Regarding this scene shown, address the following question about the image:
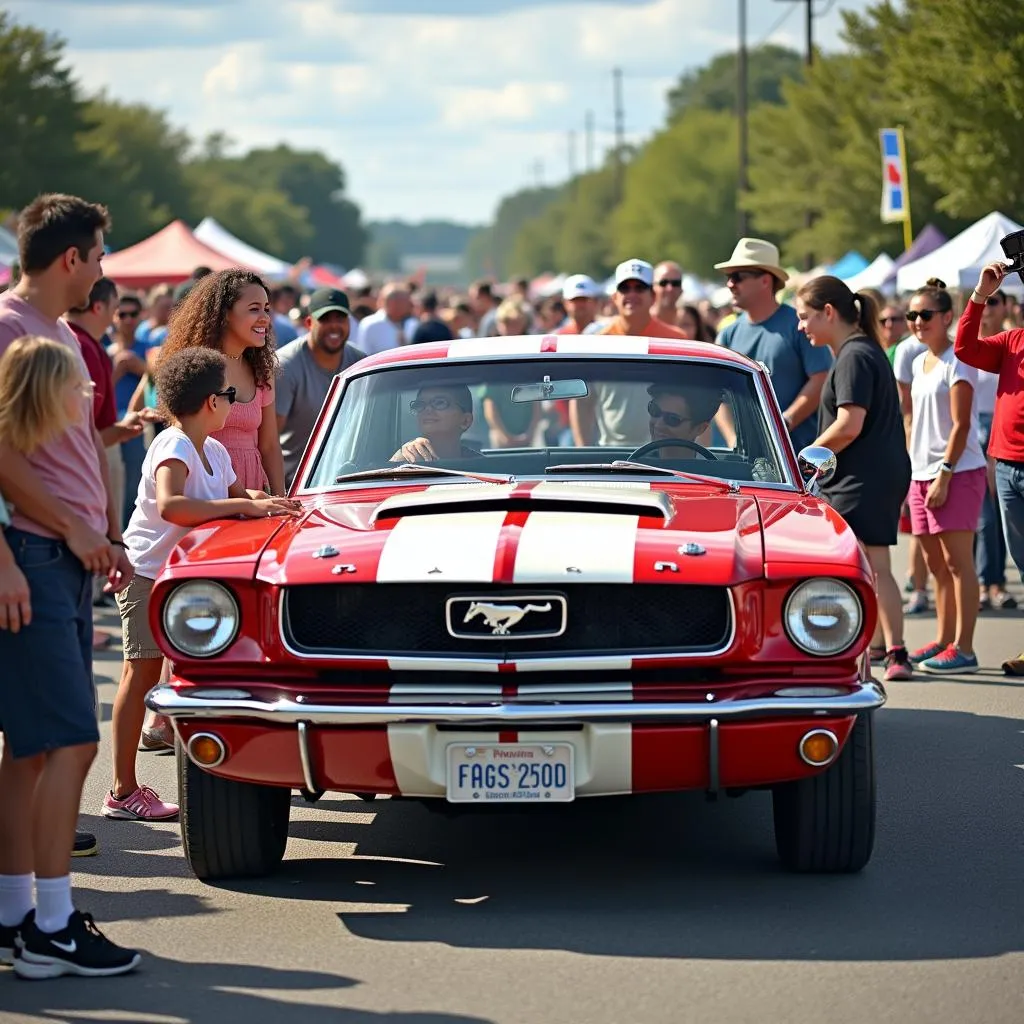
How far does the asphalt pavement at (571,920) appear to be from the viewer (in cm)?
490

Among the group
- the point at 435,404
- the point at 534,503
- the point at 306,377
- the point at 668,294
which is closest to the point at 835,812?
the point at 534,503

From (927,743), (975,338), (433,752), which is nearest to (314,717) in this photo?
(433,752)

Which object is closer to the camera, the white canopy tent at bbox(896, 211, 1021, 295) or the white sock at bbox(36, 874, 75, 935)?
the white sock at bbox(36, 874, 75, 935)

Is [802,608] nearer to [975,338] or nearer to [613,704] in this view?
[613,704]

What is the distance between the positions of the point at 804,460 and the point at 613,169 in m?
151

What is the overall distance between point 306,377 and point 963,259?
1187 centimetres

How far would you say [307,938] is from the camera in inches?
217

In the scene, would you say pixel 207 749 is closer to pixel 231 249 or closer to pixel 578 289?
pixel 578 289

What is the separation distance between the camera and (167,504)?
6.76 metres

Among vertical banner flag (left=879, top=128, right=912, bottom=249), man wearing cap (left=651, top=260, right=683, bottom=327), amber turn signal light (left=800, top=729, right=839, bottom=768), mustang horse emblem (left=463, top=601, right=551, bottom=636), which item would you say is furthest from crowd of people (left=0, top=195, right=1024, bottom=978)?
vertical banner flag (left=879, top=128, right=912, bottom=249)

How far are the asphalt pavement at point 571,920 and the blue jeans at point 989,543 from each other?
527 cm

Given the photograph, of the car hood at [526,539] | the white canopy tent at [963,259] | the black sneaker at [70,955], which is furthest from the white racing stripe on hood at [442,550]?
the white canopy tent at [963,259]

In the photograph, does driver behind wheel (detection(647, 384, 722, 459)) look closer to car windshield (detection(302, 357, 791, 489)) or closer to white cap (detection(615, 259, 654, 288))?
car windshield (detection(302, 357, 791, 489))

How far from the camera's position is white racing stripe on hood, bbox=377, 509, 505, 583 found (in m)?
5.63
